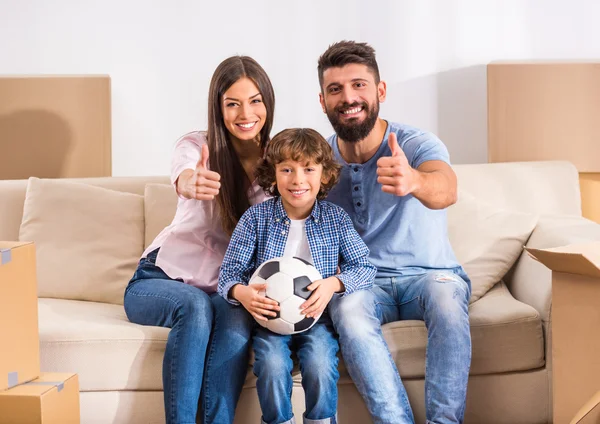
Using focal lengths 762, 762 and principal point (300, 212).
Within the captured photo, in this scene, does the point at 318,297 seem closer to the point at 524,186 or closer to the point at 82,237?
the point at 82,237

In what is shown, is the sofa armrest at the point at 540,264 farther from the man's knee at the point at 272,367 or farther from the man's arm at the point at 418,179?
the man's knee at the point at 272,367

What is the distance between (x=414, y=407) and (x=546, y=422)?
1.38ft

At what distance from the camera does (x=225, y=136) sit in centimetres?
244

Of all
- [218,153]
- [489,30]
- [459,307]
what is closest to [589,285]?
[459,307]

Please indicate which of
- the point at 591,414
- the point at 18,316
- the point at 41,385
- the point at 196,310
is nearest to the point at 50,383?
the point at 41,385

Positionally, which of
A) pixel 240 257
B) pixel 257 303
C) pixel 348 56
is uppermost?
pixel 348 56

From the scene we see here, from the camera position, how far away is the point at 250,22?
10.7 feet

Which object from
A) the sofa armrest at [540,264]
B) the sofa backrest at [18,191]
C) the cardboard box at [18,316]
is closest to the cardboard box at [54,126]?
the sofa backrest at [18,191]

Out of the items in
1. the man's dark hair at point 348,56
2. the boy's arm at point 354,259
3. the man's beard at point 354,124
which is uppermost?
the man's dark hair at point 348,56

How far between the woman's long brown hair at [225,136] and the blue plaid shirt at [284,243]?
4.6 inches

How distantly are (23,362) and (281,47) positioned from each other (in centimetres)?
189

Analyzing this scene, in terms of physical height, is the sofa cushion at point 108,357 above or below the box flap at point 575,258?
below

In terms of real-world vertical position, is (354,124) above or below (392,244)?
above

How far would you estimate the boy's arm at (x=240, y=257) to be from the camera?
87.0 inches
